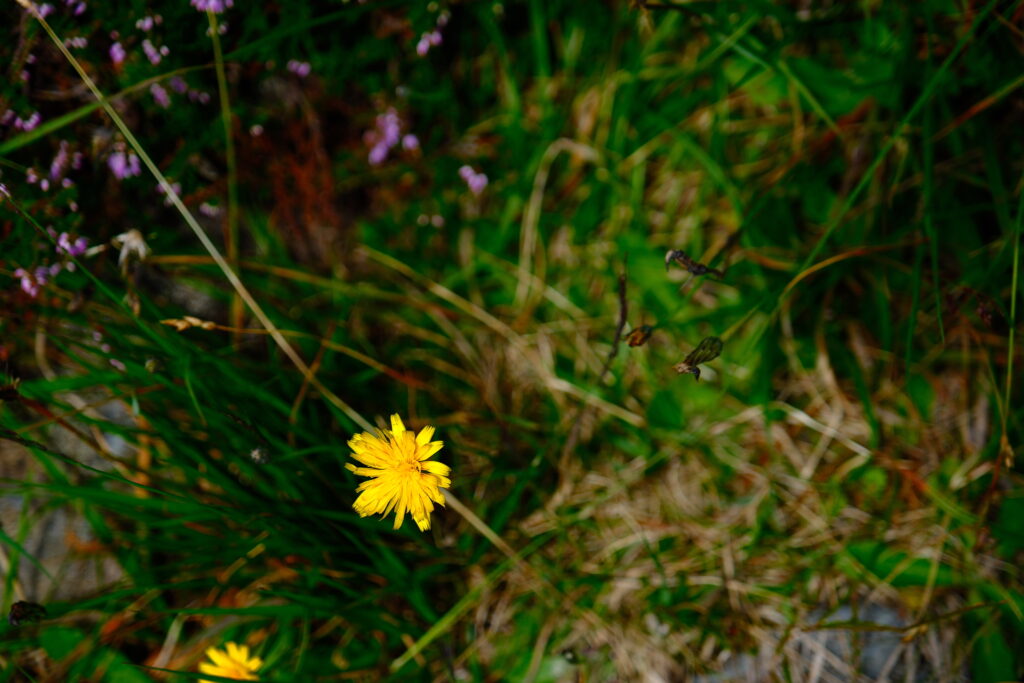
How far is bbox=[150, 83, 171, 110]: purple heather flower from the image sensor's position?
1.36 metres

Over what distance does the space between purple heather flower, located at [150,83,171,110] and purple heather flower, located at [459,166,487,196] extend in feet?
2.33

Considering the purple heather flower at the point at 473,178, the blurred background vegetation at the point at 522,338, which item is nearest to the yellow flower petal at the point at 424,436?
the blurred background vegetation at the point at 522,338

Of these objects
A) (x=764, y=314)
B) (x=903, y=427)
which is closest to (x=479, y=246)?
(x=764, y=314)

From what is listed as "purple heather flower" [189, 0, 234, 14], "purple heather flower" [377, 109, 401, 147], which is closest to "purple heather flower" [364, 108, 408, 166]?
"purple heather flower" [377, 109, 401, 147]

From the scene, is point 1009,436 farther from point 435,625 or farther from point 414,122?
point 414,122

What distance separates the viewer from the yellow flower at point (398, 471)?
104cm

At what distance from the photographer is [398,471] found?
1087mm

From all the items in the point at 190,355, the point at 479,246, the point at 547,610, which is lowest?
the point at 547,610

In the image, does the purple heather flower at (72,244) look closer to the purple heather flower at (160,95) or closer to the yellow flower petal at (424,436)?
the purple heather flower at (160,95)

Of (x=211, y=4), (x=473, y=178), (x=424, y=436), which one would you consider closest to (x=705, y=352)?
(x=424, y=436)

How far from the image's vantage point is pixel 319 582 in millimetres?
1378

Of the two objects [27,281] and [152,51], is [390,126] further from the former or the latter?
[27,281]

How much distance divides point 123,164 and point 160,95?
0.18m

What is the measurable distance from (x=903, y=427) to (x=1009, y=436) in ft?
0.70
